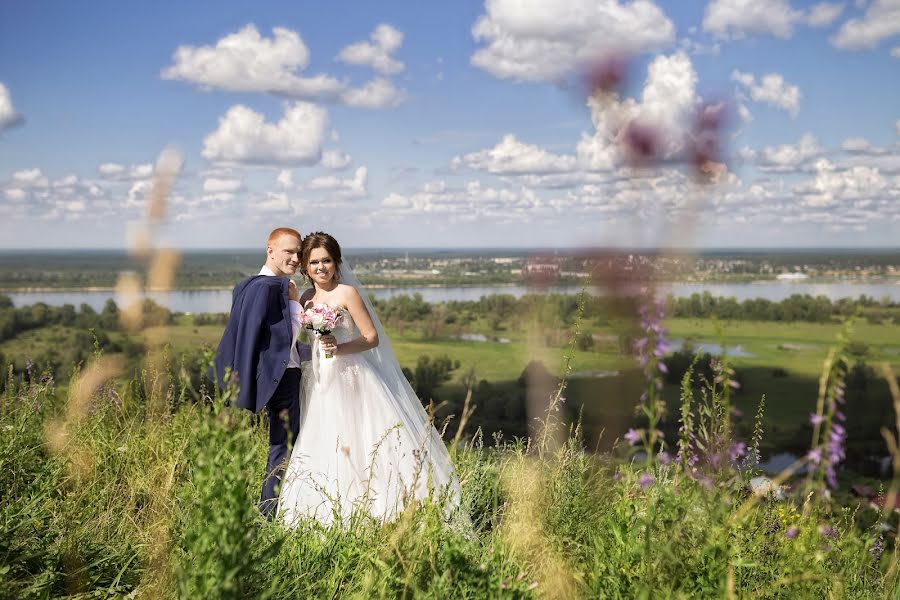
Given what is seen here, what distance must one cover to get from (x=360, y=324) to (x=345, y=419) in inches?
26.0

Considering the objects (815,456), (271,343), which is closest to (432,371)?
(271,343)

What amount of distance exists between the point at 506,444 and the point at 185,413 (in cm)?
278

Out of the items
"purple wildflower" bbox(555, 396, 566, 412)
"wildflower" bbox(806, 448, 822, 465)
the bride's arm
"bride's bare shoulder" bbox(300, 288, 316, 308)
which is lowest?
"purple wildflower" bbox(555, 396, 566, 412)

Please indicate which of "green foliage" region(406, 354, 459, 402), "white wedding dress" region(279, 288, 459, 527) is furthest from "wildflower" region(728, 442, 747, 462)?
"green foliage" region(406, 354, 459, 402)

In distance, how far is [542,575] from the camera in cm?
355

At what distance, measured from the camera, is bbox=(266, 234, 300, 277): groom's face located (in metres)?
4.99

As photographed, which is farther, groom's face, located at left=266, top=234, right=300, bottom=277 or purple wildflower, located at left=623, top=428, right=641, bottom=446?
groom's face, located at left=266, top=234, right=300, bottom=277

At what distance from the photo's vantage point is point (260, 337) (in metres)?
4.83

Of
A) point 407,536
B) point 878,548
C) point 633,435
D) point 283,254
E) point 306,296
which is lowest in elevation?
point 878,548

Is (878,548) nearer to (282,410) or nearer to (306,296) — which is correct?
(282,410)

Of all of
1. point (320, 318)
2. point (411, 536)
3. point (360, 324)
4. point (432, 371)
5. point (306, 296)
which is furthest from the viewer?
point (432, 371)

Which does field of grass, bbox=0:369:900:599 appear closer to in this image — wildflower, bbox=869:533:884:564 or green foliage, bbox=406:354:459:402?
wildflower, bbox=869:533:884:564

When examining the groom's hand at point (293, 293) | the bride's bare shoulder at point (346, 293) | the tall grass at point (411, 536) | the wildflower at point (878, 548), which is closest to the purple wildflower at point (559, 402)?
the tall grass at point (411, 536)

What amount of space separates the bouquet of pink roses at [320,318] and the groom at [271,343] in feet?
0.63
